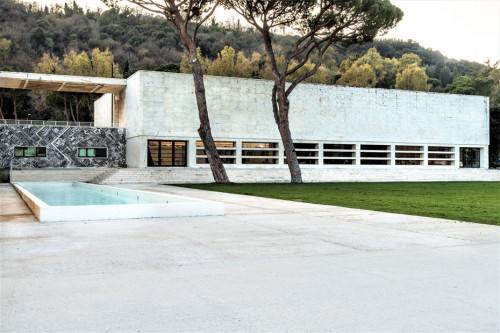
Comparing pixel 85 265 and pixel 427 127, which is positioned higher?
pixel 427 127

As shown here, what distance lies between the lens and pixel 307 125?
3409cm

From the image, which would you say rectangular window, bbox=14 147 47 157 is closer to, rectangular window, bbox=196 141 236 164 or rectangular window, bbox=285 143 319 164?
rectangular window, bbox=196 141 236 164

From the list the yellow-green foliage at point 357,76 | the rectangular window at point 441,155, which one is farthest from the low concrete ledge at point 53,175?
the yellow-green foliage at point 357,76

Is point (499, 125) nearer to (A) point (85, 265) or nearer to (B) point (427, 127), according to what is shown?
(B) point (427, 127)

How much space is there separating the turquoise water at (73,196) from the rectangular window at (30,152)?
8.14 metres

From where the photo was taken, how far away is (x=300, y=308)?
3.57 m

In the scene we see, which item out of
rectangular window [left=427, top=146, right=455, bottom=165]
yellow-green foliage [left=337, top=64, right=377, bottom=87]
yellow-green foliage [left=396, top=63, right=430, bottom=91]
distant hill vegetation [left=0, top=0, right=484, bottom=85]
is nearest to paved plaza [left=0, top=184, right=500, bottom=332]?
rectangular window [left=427, top=146, right=455, bottom=165]

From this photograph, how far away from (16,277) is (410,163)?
36.1 m

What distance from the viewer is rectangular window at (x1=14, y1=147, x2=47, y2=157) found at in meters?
30.9

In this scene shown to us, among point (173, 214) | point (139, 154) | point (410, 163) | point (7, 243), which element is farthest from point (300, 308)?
point (410, 163)

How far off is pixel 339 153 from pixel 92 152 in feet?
57.1

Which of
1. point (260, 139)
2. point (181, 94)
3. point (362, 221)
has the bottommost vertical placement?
point (362, 221)

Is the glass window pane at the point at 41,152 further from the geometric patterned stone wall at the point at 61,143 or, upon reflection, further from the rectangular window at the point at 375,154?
the rectangular window at the point at 375,154

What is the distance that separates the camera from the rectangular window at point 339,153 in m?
35.0
